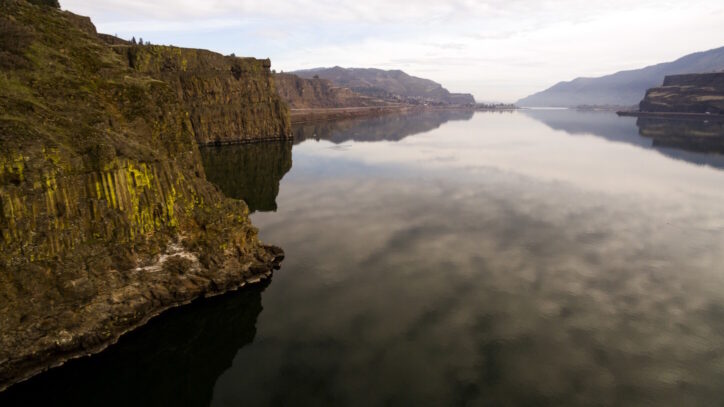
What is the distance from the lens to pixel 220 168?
254 ft

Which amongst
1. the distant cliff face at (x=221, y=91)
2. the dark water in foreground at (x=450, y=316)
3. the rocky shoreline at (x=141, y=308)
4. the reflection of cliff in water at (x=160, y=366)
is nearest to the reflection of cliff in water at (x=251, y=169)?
the dark water in foreground at (x=450, y=316)

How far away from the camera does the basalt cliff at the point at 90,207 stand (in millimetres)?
20344

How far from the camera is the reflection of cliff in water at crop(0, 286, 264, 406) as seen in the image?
19.4 meters

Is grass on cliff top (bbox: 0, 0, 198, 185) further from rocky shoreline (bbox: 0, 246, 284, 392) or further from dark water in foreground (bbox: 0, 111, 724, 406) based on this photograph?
dark water in foreground (bbox: 0, 111, 724, 406)

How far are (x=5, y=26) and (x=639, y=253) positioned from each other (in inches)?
2401

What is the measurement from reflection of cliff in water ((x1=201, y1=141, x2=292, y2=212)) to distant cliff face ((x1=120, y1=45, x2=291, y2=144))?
8.64 meters

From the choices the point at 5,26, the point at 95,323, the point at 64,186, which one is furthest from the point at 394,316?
the point at 5,26

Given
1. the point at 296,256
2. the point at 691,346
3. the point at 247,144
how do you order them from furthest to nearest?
the point at 247,144 → the point at 296,256 → the point at 691,346

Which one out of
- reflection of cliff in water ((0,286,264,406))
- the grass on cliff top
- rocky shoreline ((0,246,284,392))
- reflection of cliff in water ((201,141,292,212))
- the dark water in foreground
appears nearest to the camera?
reflection of cliff in water ((0,286,264,406))

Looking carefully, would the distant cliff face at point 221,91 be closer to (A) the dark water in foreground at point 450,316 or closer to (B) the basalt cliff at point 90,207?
(A) the dark water in foreground at point 450,316

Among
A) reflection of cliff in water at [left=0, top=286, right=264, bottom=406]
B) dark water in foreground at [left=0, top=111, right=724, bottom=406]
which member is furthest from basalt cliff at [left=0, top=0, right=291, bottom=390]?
dark water in foreground at [left=0, top=111, right=724, bottom=406]

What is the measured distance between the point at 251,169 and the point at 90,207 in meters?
56.4

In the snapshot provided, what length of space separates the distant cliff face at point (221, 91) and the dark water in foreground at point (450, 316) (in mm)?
63880

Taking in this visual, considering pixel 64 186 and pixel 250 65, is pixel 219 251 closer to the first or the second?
pixel 64 186
